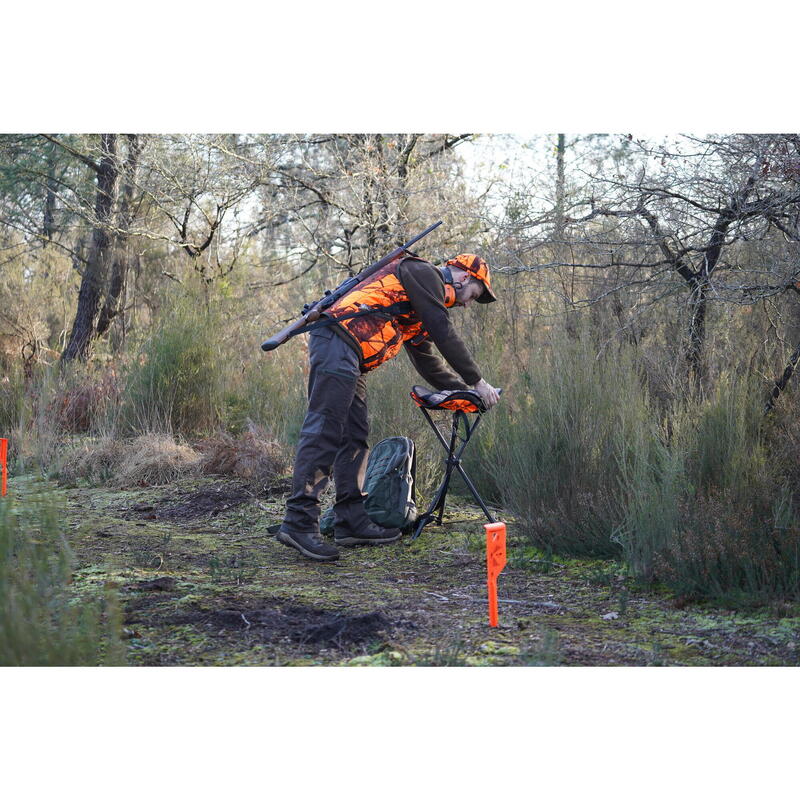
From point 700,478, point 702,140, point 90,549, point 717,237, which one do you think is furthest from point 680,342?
point 90,549

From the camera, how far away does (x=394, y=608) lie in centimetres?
414

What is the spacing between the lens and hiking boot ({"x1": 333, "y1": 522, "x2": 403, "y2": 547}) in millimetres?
5535

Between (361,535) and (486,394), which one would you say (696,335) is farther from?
(361,535)

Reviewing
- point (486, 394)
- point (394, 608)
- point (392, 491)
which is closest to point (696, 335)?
point (486, 394)

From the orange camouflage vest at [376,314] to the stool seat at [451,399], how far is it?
1.11ft

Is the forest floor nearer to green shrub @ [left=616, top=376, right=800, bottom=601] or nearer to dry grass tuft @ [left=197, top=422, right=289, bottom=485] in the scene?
green shrub @ [left=616, top=376, right=800, bottom=601]

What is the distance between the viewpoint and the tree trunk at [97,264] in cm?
1296

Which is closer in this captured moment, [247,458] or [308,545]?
[308,545]

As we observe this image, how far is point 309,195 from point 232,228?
1284mm

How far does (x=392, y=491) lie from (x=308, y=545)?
2.70 ft

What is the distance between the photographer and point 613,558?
4996mm

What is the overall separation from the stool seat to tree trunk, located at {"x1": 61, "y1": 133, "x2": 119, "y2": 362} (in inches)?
349

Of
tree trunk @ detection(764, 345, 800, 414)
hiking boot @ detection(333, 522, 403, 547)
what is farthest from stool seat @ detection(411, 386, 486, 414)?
tree trunk @ detection(764, 345, 800, 414)

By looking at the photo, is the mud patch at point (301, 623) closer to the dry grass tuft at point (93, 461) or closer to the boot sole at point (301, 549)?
the boot sole at point (301, 549)
